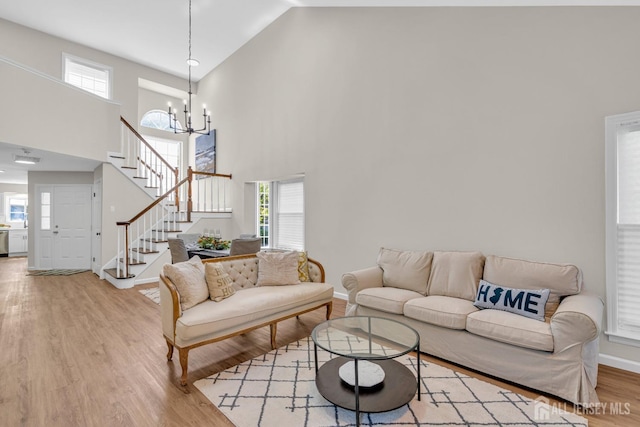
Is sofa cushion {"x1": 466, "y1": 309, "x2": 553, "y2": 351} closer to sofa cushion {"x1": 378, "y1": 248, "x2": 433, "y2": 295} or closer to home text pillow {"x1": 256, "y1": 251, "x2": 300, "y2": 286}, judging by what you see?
sofa cushion {"x1": 378, "y1": 248, "x2": 433, "y2": 295}

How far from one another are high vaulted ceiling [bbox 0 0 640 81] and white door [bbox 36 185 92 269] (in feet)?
11.1

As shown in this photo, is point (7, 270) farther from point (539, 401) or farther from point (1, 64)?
point (539, 401)

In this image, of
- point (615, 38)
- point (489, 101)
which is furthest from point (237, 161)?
point (615, 38)

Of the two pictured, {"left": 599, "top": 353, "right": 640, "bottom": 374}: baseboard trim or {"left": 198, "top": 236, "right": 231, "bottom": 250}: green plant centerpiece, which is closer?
{"left": 599, "top": 353, "right": 640, "bottom": 374}: baseboard trim

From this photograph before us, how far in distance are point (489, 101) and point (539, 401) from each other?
2830 mm

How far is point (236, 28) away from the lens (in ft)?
20.9

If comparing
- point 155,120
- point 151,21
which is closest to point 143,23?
point 151,21

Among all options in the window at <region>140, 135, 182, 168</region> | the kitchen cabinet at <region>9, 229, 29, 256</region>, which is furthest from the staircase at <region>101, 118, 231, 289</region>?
the kitchen cabinet at <region>9, 229, 29, 256</region>

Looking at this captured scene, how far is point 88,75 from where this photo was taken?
7.06 metres

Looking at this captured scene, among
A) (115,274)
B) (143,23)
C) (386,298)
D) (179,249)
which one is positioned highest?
(143,23)

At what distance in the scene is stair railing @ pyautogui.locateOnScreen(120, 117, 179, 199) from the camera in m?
6.86

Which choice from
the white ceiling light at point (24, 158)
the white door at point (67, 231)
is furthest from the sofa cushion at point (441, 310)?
the white door at point (67, 231)

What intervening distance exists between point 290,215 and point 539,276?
13.7ft

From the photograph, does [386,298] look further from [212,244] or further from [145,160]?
[145,160]
